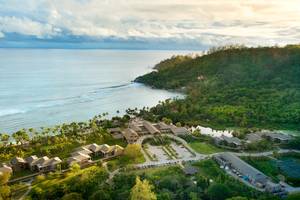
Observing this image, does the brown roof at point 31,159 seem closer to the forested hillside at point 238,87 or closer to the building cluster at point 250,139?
the building cluster at point 250,139

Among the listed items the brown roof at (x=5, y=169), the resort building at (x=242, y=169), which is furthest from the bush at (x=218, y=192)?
the brown roof at (x=5, y=169)

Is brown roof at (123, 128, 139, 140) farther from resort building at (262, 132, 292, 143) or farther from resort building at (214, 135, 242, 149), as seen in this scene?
resort building at (262, 132, 292, 143)

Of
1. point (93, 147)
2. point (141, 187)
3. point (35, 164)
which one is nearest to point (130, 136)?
point (93, 147)

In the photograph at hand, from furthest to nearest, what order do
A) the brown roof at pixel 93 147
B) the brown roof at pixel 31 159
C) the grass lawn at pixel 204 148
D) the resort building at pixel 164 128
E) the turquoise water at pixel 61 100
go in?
the turquoise water at pixel 61 100
the resort building at pixel 164 128
the grass lawn at pixel 204 148
the brown roof at pixel 93 147
the brown roof at pixel 31 159

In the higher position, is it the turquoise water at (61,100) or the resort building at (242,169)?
the resort building at (242,169)

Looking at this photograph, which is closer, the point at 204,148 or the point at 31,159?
the point at 31,159

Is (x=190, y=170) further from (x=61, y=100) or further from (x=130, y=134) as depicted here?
(x=61, y=100)
